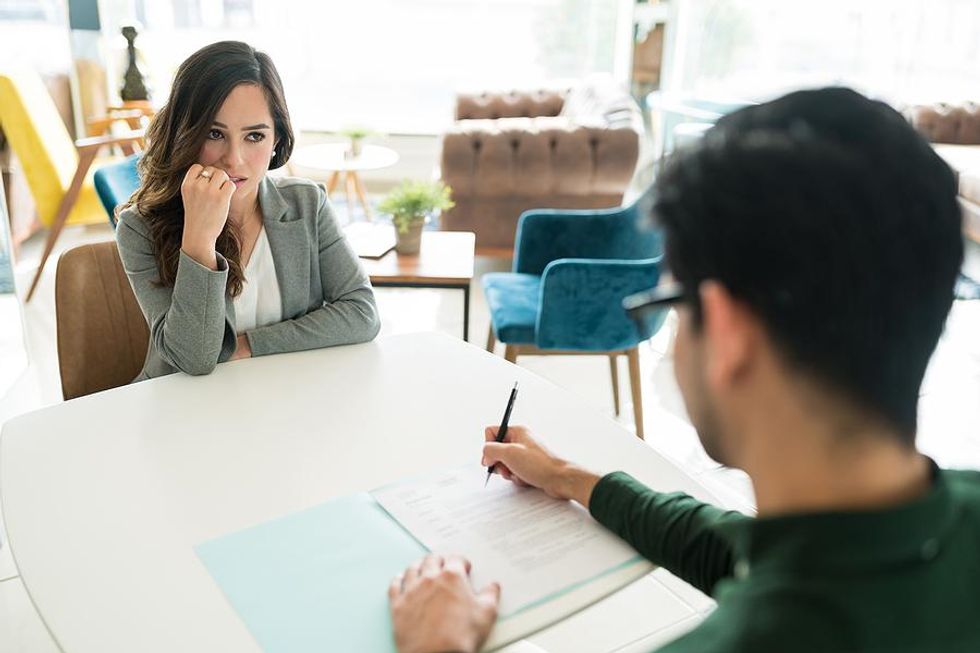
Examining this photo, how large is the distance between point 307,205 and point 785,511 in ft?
4.66

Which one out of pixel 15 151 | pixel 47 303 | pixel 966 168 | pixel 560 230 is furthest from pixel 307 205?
pixel 966 168

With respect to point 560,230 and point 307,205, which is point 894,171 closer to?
point 307,205

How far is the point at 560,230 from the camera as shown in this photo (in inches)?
117

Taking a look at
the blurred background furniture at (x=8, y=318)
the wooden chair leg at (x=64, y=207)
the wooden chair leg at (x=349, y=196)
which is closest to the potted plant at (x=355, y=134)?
the wooden chair leg at (x=349, y=196)

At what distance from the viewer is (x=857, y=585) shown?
56 cm

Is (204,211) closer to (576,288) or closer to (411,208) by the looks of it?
(576,288)

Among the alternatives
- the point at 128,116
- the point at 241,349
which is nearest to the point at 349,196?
the point at 128,116

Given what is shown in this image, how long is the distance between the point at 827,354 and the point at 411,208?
8.36 feet

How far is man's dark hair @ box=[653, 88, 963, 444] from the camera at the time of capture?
56 cm

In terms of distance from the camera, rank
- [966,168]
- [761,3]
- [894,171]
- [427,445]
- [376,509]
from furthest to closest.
A: [761,3]
[966,168]
[427,445]
[376,509]
[894,171]

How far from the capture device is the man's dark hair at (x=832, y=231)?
1.83 feet

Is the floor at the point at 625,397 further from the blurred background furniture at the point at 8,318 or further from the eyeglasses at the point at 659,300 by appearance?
the eyeglasses at the point at 659,300

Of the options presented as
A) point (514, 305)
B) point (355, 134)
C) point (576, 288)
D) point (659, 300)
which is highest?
point (659, 300)

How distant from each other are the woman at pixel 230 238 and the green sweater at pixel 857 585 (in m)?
1.13
